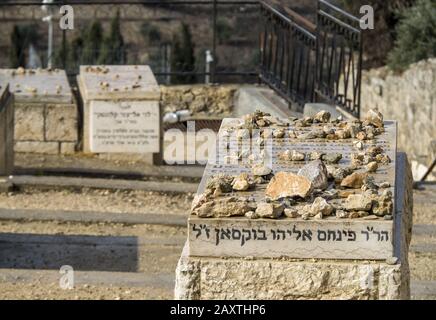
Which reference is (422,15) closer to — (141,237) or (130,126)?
(130,126)

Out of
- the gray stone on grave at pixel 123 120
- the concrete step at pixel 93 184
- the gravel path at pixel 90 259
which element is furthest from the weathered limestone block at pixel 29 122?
the gravel path at pixel 90 259

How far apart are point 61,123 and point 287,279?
6.49m

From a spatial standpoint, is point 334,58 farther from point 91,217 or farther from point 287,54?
Answer: point 91,217

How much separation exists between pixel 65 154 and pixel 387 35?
11037 millimetres

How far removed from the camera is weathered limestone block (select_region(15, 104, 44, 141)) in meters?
10.5

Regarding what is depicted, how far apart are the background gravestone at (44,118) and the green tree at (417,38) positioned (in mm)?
7208

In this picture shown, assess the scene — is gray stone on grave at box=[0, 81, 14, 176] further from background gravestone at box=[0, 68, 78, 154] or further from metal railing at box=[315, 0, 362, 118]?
metal railing at box=[315, 0, 362, 118]

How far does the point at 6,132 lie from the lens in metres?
9.59

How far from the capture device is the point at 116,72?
11.1m

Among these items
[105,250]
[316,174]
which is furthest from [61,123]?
[316,174]

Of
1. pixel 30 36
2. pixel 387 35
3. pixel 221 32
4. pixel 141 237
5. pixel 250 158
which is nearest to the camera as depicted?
pixel 250 158

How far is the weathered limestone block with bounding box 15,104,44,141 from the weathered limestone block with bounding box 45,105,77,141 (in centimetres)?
6

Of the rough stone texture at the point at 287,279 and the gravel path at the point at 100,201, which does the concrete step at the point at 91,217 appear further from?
the rough stone texture at the point at 287,279

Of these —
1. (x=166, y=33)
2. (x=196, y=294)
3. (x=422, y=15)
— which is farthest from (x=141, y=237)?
(x=166, y=33)
